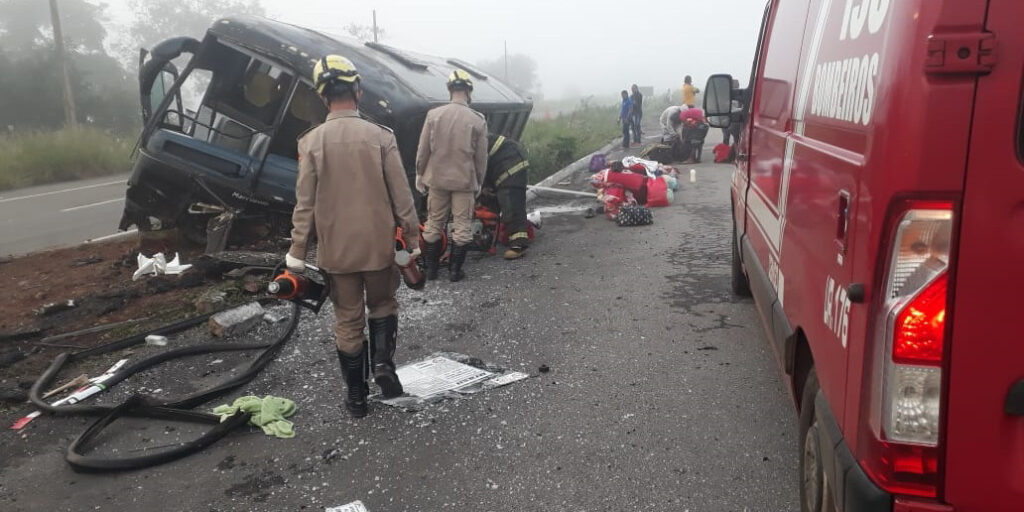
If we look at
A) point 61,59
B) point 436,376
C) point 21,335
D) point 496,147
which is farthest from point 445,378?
point 61,59

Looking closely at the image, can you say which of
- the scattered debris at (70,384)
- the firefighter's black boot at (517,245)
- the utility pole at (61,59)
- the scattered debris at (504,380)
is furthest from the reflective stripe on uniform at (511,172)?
the utility pole at (61,59)

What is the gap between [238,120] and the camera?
7.59 metres

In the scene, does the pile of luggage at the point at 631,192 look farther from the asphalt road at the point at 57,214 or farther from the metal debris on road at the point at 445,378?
the asphalt road at the point at 57,214

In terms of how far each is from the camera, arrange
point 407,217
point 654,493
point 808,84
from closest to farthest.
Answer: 1. point 808,84
2. point 654,493
3. point 407,217

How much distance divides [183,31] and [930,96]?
239 feet

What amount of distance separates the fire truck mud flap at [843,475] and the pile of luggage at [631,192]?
269 inches

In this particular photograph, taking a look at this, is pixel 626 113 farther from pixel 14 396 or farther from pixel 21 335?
pixel 14 396

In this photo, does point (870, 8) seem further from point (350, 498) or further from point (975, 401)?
point (350, 498)

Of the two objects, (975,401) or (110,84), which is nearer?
(975,401)

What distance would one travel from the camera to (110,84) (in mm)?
36344

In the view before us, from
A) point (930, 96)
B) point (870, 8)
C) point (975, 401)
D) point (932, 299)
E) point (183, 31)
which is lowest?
point (975, 401)

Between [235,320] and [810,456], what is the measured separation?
4.08m

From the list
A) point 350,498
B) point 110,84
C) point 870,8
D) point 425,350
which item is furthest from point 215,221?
point 110,84

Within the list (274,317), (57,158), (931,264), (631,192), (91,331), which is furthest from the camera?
(57,158)
